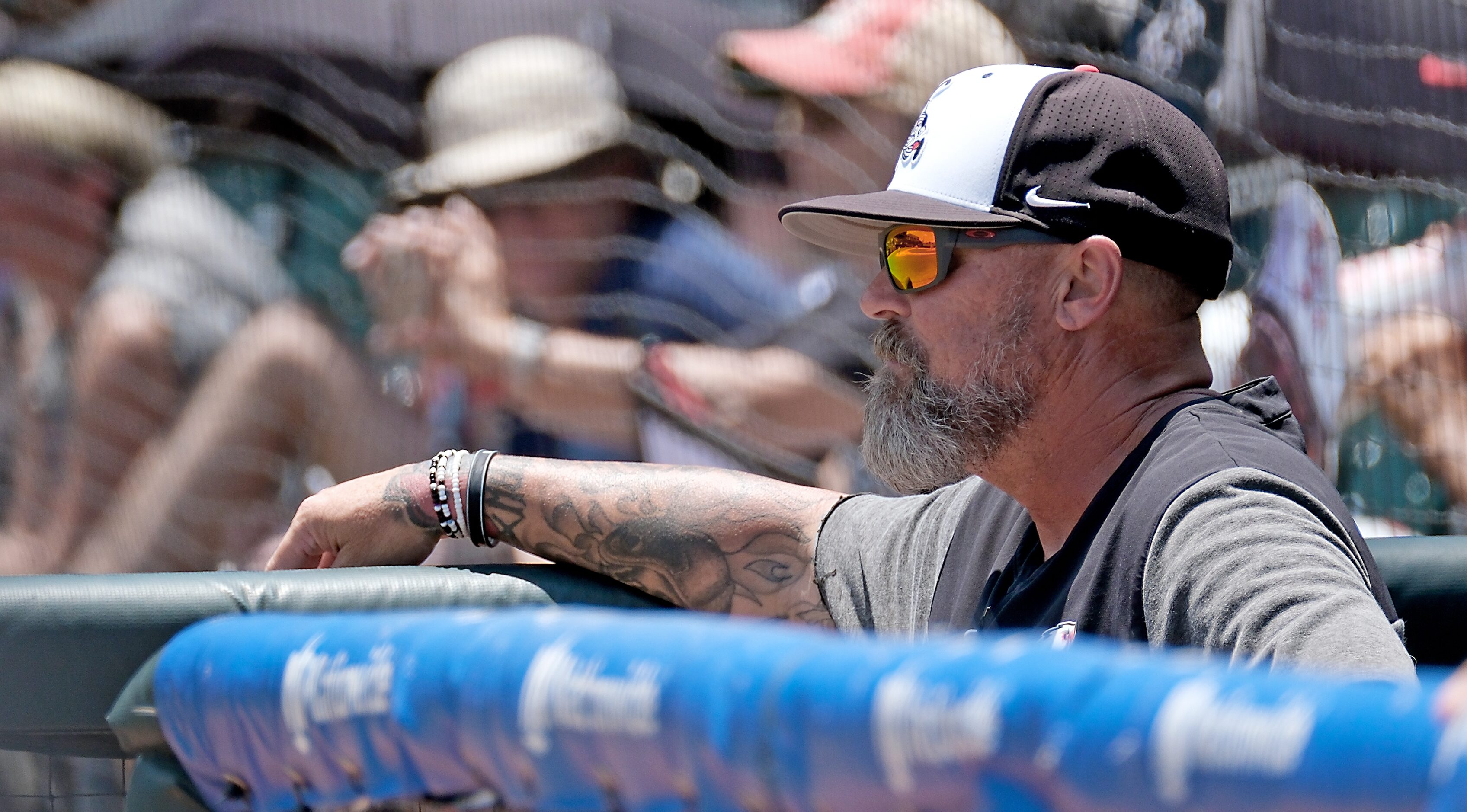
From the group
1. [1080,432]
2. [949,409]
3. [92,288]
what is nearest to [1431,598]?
[1080,432]

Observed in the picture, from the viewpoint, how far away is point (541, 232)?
3.01 m

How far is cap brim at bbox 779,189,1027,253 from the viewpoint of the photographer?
5.04ft

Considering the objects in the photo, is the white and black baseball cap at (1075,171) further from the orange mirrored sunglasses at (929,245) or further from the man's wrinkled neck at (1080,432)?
the man's wrinkled neck at (1080,432)

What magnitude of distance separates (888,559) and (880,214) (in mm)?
468

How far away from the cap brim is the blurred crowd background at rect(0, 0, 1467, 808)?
976 mm

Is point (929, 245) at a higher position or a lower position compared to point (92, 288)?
higher

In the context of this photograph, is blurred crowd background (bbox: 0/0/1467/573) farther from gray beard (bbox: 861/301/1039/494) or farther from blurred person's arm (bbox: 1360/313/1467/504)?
gray beard (bbox: 861/301/1039/494)

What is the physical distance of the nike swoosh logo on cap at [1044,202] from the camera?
1.50 m

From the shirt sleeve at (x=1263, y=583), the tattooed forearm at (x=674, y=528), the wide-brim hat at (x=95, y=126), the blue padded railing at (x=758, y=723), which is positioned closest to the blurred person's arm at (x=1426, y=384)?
the tattooed forearm at (x=674, y=528)

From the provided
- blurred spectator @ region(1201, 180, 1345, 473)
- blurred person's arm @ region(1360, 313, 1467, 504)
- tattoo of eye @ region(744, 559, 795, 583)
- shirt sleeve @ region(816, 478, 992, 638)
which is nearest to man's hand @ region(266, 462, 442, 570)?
tattoo of eye @ region(744, 559, 795, 583)

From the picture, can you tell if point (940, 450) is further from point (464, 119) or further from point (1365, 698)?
point (464, 119)

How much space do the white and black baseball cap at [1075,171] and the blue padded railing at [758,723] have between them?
3.22 feet

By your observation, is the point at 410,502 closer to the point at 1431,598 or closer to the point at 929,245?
the point at 929,245

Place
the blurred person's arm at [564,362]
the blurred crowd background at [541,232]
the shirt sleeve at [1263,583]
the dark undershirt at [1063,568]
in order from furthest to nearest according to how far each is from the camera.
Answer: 1. the blurred crowd background at [541,232]
2. the blurred person's arm at [564,362]
3. the dark undershirt at [1063,568]
4. the shirt sleeve at [1263,583]
